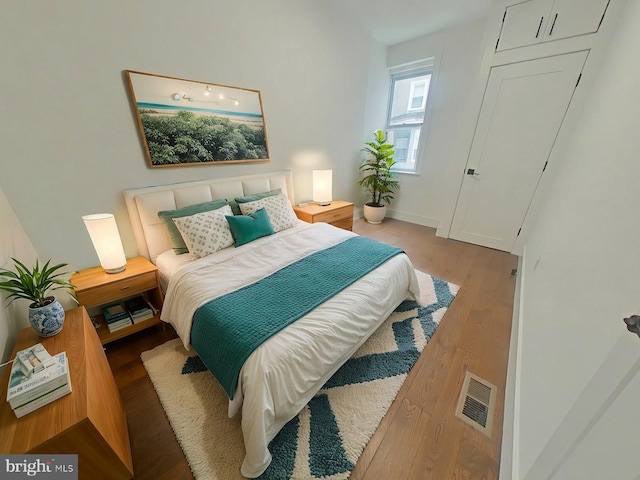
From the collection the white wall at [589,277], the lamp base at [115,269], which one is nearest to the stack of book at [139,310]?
the lamp base at [115,269]

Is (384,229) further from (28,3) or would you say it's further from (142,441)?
(28,3)

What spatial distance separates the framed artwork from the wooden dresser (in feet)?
4.70

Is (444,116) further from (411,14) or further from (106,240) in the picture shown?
(106,240)

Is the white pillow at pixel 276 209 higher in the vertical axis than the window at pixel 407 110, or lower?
lower

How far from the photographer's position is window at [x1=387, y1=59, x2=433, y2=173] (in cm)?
360

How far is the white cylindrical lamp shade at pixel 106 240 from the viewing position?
1510mm

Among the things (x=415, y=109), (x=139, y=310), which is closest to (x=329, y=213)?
(x=139, y=310)

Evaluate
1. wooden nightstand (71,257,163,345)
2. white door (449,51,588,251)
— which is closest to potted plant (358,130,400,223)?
white door (449,51,588,251)

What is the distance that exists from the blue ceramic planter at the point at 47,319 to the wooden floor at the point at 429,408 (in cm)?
60

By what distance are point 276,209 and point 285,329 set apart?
Answer: 141 cm

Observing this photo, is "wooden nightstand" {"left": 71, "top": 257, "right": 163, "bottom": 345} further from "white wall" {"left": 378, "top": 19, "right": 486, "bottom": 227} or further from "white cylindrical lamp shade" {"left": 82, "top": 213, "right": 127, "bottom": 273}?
"white wall" {"left": 378, "top": 19, "right": 486, "bottom": 227}

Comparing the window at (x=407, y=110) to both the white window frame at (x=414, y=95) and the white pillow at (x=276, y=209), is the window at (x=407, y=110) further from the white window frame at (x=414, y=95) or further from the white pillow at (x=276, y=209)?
the white pillow at (x=276, y=209)

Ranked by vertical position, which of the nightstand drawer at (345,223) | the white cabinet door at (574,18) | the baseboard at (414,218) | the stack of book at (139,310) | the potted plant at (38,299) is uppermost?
the white cabinet door at (574,18)

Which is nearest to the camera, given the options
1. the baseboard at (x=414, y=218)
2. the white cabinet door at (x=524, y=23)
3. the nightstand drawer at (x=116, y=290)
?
the nightstand drawer at (x=116, y=290)
